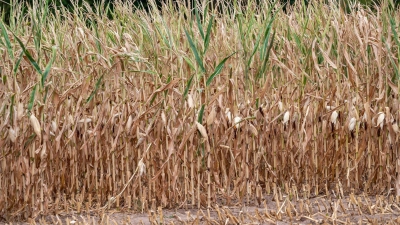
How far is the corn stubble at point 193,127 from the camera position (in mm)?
3949

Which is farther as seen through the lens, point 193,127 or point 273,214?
point 193,127

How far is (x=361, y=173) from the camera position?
14.6ft

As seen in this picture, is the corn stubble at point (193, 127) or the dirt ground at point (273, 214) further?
the corn stubble at point (193, 127)

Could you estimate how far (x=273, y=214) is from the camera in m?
3.81

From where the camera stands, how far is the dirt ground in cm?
371

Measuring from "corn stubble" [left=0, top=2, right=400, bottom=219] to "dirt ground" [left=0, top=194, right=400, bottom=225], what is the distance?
7 centimetres

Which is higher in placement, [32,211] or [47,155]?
[47,155]

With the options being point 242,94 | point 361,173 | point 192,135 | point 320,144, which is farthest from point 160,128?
point 361,173

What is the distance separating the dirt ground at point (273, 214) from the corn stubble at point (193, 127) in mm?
71

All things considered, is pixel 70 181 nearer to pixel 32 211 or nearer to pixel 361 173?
pixel 32 211

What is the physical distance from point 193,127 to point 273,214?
2.24 ft

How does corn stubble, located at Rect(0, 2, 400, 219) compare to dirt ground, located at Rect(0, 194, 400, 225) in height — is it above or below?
above

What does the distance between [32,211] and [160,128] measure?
90 cm

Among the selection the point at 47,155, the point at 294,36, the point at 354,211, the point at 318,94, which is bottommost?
the point at 354,211
